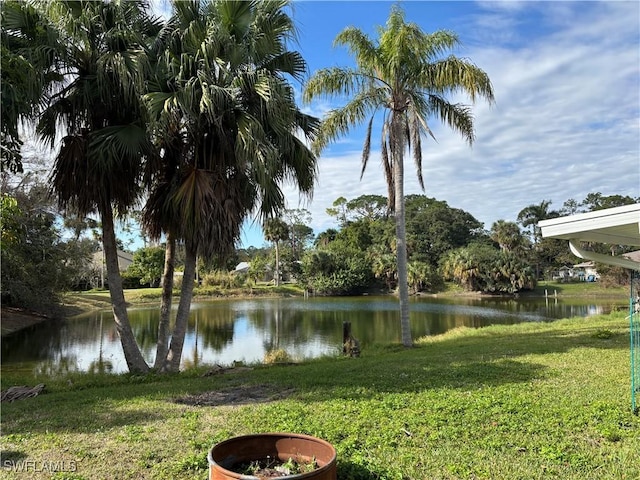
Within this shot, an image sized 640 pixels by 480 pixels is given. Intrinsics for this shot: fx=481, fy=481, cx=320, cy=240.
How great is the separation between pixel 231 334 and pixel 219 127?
1398 cm

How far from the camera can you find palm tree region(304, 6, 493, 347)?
1178 cm

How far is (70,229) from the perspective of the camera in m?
22.4

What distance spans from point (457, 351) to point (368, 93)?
687cm

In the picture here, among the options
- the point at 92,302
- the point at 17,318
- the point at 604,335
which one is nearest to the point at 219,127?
the point at 604,335

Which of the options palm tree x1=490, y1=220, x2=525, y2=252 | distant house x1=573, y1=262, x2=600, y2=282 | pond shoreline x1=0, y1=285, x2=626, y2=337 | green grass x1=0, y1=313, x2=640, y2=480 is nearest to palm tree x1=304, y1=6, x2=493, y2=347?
green grass x1=0, y1=313, x2=640, y2=480

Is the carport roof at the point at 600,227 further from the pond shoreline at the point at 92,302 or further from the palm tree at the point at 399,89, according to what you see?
the pond shoreline at the point at 92,302

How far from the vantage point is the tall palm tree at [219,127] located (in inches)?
309

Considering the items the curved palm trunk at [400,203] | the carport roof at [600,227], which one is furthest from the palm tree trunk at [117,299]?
the carport roof at [600,227]

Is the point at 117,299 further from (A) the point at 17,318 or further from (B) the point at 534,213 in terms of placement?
(B) the point at 534,213

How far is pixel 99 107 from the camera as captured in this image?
838 cm

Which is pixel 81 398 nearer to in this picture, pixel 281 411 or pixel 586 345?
pixel 281 411

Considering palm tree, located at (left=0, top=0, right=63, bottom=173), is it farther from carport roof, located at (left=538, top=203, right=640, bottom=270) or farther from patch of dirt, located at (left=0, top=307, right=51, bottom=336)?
patch of dirt, located at (left=0, top=307, right=51, bottom=336)

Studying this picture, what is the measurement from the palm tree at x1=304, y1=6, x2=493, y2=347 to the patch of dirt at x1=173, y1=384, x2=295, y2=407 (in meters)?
6.62

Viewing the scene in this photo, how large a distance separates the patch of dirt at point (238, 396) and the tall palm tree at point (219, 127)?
2510 millimetres
